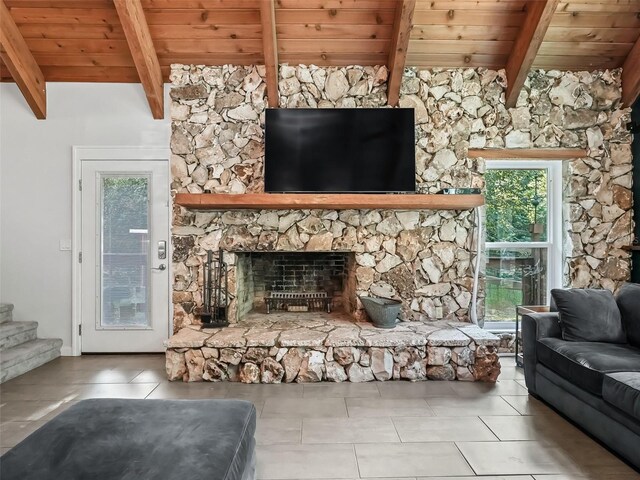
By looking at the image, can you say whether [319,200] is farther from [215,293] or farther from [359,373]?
[359,373]

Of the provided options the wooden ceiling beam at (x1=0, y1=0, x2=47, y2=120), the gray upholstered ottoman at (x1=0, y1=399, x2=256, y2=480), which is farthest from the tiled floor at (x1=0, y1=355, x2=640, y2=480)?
the wooden ceiling beam at (x1=0, y1=0, x2=47, y2=120)

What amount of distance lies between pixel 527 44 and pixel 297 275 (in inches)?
122

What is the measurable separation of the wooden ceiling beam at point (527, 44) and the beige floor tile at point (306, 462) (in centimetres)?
343

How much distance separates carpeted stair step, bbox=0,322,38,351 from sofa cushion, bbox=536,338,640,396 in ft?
14.8

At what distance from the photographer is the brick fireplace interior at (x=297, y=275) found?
4219 mm

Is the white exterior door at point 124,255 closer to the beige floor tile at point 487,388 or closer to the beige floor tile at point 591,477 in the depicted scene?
the beige floor tile at point 487,388

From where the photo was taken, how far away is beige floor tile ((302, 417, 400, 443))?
2215 mm

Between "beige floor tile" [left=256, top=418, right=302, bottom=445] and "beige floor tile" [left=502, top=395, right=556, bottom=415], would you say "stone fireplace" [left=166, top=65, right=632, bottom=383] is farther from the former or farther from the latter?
"beige floor tile" [left=256, top=418, right=302, bottom=445]

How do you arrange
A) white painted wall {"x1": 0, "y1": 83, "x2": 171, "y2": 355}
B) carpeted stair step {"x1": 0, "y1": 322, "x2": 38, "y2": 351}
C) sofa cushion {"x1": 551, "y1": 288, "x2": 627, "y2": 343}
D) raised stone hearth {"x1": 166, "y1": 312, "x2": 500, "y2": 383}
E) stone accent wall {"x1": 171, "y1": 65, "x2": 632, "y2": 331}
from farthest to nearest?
1. white painted wall {"x1": 0, "y1": 83, "x2": 171, "y2": 355}
2. stone accent wall {"x1": 171, "y1": 65, "x2": 632, "y2": 331}
3. carpeted stair step {"x1": 0, "y1": 322, "x2": 38, "y2": 351}
4. raised stone hearth {"x1": 166, "y1": 312, "x2": 500, "y2": 383}
5. sofa cushion {"x1": 551, "y1": 288, "x2": 627, "y2": 343}

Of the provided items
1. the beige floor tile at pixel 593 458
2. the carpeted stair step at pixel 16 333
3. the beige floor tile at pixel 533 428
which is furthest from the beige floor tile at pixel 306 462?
the carpeted stair step at pixel 16 333

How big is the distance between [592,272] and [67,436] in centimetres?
438

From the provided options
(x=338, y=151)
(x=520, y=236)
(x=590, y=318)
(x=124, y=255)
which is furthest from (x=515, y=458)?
(x=124, y=255)

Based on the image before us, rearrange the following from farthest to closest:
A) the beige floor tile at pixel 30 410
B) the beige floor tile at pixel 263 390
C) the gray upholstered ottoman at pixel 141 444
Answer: the beige floor tile at pixel 263 390 → the beige floor tile at pixel 30 410 → the gray upholstered ottoman at pixel 141 444

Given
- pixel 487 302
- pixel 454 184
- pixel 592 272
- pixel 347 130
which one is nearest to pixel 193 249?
pixel 347 130
